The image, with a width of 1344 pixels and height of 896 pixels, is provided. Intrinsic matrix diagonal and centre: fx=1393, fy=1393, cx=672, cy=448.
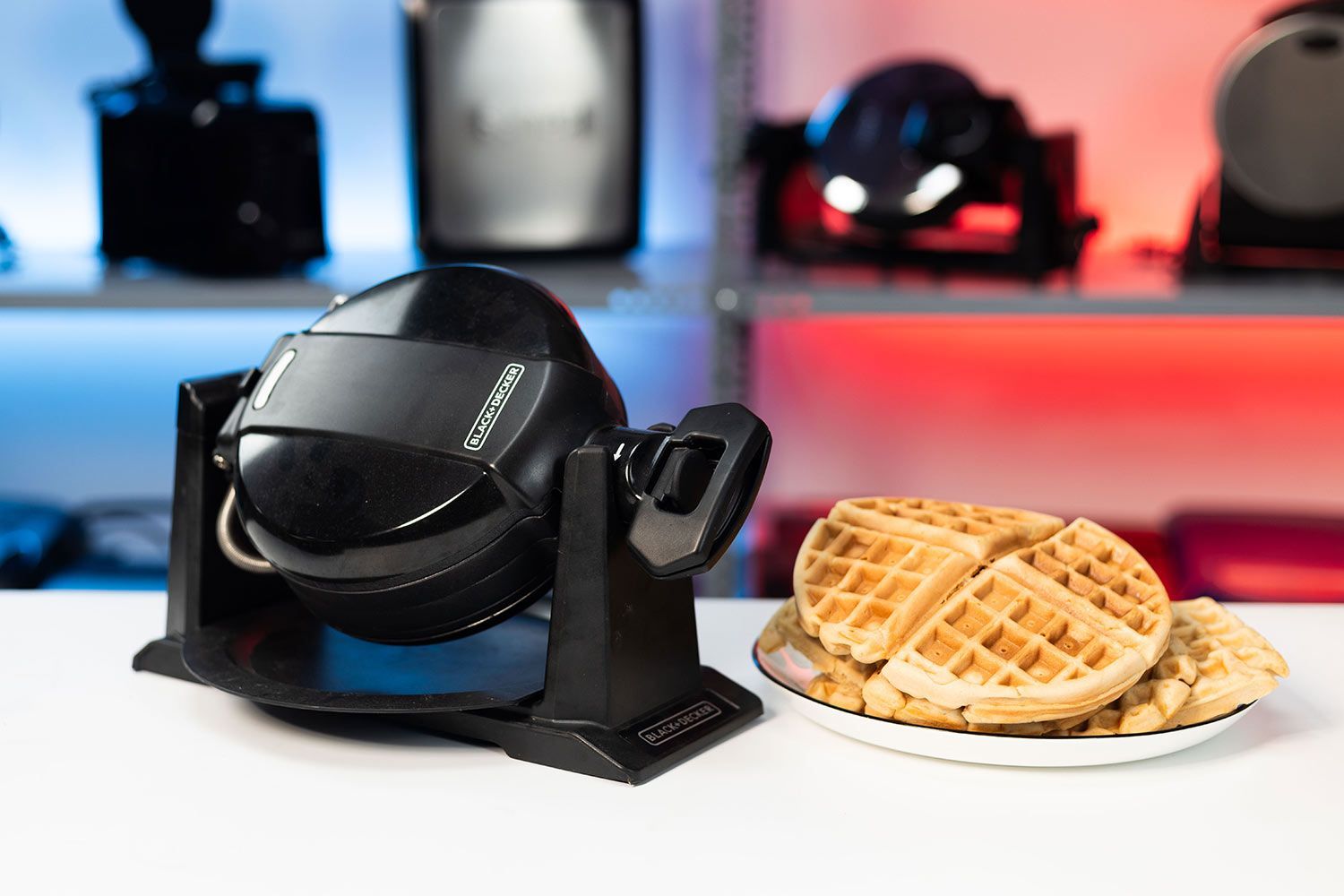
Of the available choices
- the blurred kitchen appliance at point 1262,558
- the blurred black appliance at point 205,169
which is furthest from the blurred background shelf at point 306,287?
the blurred kitchen appliance at point 1262,558

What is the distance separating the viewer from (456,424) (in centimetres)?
66

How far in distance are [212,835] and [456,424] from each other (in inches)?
8.2

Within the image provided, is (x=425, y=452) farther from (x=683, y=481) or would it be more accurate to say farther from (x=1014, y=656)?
(x=1014, y=656)

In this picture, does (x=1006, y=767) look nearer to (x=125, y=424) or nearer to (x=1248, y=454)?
(x=1248, y=454)

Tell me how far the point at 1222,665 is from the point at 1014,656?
0.11 meters

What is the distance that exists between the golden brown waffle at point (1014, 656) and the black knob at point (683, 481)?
0.12 m

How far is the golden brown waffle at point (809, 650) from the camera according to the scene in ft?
2.27

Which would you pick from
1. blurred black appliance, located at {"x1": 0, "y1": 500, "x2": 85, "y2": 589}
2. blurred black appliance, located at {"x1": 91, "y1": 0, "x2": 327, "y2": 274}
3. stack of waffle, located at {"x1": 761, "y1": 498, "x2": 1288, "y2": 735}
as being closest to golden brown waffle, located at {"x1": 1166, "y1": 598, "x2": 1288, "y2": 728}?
stack of waffle, located at {"x1": 761, "y1": 498, "x2": 1288, "y2": 735}

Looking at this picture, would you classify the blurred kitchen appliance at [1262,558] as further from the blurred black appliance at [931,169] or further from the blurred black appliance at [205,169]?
the blurred black appliance at [205,169]

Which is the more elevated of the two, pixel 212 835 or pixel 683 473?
pixel 683 473

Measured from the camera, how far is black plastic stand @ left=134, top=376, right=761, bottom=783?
26.0 inches

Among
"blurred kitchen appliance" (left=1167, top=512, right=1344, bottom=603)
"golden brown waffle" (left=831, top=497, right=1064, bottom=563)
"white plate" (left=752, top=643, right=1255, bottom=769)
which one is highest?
"golden brown waffle" (left=831, top=497, right=1064, bottom=563)

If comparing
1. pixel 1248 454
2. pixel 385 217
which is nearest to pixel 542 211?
pixel 385 217

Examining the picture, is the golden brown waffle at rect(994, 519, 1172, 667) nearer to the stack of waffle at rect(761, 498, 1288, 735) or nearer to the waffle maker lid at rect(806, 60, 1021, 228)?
the stack of waffle at rect(761, 498, 1288, 735)
